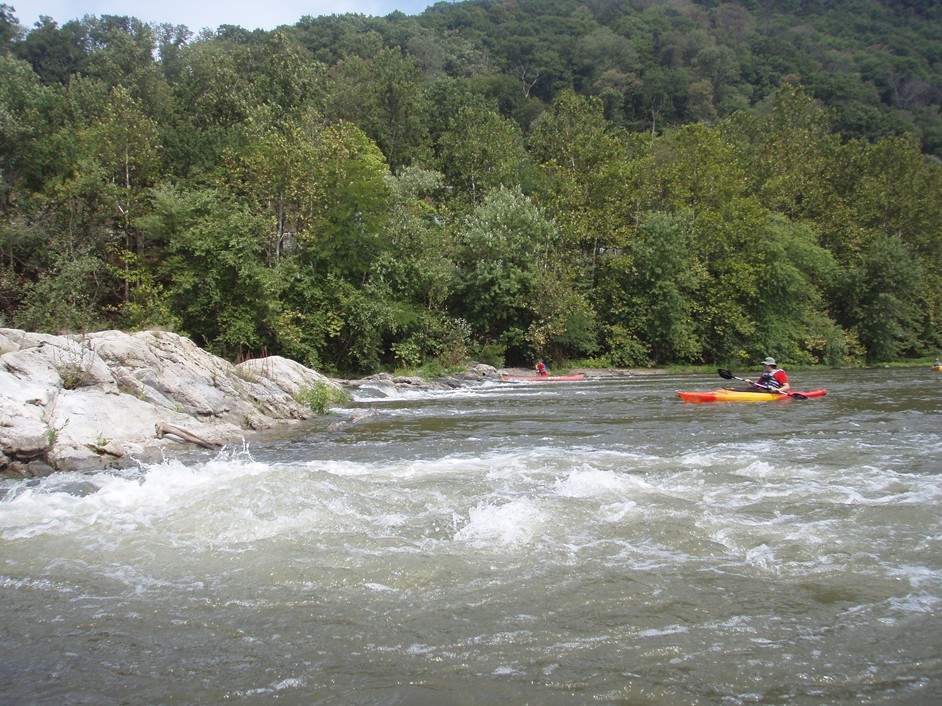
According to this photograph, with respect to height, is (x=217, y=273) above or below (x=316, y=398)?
above

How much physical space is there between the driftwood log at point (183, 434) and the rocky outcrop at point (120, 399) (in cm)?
2

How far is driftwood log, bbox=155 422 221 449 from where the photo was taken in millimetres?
12047

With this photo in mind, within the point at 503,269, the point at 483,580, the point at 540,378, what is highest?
the point at 503,269

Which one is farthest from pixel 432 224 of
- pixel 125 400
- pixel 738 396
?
pixel 125 400

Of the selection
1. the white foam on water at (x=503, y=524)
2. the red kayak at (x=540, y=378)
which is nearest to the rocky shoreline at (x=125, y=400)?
the white foam on water at (x=503, y=524)

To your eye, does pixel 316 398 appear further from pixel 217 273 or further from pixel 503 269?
pixel 503 269

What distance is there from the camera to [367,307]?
2569cm

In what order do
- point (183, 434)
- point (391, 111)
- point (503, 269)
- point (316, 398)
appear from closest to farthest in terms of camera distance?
point (183, 434)
point (316, 398)
point (503, 269)
point (391, 111)

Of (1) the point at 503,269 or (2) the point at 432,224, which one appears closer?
(1) the point at 503,269

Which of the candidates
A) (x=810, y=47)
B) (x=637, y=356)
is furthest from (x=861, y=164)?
(x=810, y=47)

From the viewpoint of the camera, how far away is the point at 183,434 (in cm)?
1216

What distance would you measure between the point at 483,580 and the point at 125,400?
31.4ft

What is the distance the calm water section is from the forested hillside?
642 inches

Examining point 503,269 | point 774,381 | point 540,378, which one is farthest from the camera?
point 503,269
